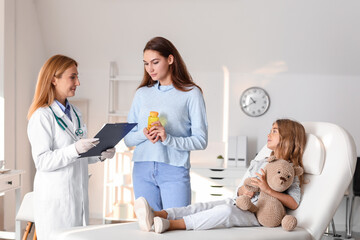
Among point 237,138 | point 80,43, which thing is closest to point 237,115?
point 237,138

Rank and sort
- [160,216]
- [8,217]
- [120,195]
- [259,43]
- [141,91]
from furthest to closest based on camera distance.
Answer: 1. [120,195]
2. [259,43]
3. [8,217]
4. [141,91]
5. [160,216]

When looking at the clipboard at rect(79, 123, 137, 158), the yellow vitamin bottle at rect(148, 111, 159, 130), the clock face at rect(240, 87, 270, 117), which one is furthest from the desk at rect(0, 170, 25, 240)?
the clock face at rect(240, 87, 270, 117)

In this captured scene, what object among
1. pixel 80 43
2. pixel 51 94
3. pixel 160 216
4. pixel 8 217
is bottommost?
pixel 8 217

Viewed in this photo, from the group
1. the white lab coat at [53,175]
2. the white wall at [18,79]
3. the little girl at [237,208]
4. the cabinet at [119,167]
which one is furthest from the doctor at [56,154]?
the cabinet at [119,167]

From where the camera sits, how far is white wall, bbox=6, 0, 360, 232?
428 centimetres

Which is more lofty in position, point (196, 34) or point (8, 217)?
point (196, 34)

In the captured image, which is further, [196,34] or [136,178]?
[196,34]

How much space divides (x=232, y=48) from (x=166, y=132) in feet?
8.45

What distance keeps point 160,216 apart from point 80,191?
0.41 metres

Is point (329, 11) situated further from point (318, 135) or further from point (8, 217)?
point (8, 217)

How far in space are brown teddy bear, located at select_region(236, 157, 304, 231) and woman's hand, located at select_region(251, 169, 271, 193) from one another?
2 centimetres

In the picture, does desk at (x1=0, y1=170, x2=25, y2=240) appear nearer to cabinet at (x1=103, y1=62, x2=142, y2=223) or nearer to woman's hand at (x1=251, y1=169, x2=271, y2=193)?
cabinet at (x1=103, y1=62, x2=142, y2=223)

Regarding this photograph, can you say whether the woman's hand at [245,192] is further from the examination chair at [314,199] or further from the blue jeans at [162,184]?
the blue jeans at [162,184]

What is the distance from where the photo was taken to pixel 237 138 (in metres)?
4.53
